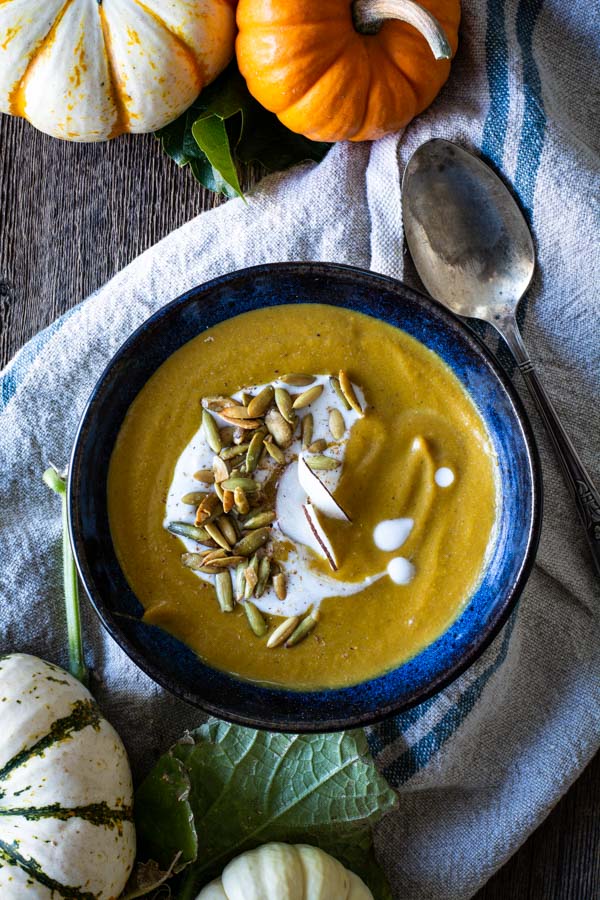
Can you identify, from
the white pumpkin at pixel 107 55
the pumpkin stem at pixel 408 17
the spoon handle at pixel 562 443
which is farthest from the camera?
the spoon handle at pixel 562 443

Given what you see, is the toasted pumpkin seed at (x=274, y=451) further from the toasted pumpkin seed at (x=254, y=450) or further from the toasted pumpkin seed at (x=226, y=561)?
the toasted pumpkin seed at (x=226, y=561)

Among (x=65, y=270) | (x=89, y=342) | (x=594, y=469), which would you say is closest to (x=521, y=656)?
(x=594, y=469)

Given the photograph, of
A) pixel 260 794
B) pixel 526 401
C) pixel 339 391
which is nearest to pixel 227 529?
pixel 339 391

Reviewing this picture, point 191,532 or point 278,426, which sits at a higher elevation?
point 278,426

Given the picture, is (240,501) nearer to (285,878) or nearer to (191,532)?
(191,532)

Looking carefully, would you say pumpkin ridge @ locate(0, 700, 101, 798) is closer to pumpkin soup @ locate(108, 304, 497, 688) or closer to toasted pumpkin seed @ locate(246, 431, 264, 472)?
pumpkin soup @ locate(108, 304, 497, 688)

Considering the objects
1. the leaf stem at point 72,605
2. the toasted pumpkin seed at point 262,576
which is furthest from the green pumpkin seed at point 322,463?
the leaf stem at point 72,605

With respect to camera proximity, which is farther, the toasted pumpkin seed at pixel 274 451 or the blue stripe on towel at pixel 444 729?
the blue stripe on towel at pixel 444 729
